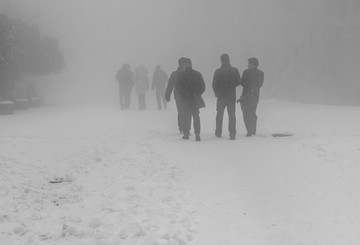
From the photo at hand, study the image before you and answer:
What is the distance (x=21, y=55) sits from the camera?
2517 centimetres

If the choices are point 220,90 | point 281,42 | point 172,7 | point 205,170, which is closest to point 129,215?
point 205,170

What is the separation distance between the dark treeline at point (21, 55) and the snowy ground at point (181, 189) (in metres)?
12.0

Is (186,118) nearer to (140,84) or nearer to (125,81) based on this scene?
(125,81)

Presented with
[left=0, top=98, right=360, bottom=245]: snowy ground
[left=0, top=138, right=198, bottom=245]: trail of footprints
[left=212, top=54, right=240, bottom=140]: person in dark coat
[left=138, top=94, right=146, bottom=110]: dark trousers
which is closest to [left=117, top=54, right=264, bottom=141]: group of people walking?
[left=212, top=54, right=240, bottom=140]: person in dark coat

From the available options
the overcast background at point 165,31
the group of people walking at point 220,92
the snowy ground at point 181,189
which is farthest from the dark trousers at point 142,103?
the overcast background at point 165,31

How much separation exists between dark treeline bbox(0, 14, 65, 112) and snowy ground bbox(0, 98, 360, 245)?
11967 millimetres

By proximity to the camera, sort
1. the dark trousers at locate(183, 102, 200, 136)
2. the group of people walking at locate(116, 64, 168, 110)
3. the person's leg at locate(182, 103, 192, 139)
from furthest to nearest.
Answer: the group of people walking at locate(116, 64, 168, 110) → the person's leg at locate(182, 103, 192, 139) → the dark trousers at locate(183, 102, 200, 136)

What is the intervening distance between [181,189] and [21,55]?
2068 centimetres

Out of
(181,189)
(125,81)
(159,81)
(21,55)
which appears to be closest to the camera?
(181,189)

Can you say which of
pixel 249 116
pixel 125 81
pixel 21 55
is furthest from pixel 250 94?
pixel 21 55

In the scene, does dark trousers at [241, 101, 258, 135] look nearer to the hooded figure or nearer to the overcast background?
the hooded figure

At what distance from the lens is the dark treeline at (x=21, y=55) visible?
22578mm

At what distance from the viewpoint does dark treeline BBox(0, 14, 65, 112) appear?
2258 cm

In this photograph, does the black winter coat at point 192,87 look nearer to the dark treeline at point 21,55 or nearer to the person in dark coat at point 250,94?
the person in dark coat at point 250,94
